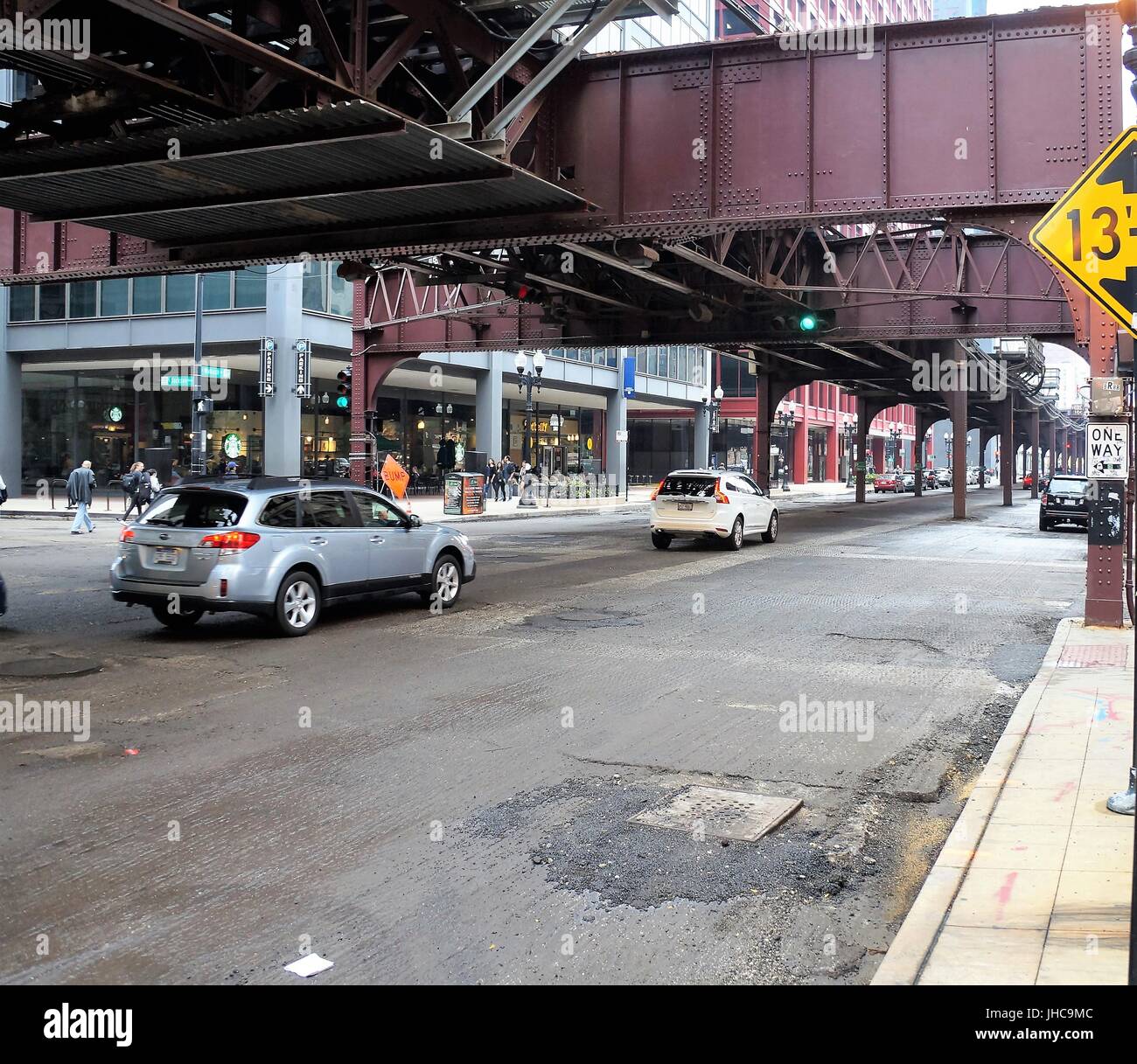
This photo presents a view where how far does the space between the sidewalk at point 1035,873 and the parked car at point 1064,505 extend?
27092 mm

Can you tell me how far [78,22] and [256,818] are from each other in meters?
9.34

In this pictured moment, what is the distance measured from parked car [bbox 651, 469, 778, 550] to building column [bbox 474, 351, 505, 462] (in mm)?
28118

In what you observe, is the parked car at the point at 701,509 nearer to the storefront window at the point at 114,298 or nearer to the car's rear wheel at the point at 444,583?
the car's rear wheel at the point at 444,583

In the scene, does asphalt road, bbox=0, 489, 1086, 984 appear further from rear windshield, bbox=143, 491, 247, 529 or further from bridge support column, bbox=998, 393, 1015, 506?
bridge support column, bbox=998, 393, 1015, 506

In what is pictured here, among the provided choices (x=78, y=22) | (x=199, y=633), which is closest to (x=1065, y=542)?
(x=199, y=633)

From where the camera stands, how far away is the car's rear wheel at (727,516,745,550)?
76.7 feet

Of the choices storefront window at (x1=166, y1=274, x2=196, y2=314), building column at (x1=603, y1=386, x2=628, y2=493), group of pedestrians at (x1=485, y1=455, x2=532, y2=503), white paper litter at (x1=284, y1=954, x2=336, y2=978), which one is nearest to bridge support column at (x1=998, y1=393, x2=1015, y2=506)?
building column at (x1=603, y1=386, x2=628, y2=493)

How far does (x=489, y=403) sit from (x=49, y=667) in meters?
42.8

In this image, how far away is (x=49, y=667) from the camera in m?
9.84

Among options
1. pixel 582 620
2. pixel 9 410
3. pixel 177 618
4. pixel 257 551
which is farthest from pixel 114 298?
pixel 582 620

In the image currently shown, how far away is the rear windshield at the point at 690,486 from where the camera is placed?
2325 centimetres

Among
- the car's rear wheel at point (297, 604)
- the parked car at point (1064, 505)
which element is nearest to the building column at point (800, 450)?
the parked car at point (1064, 505)

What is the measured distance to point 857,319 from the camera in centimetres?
2952

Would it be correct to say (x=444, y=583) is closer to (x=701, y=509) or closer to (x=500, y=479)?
(x=701, y=509)
